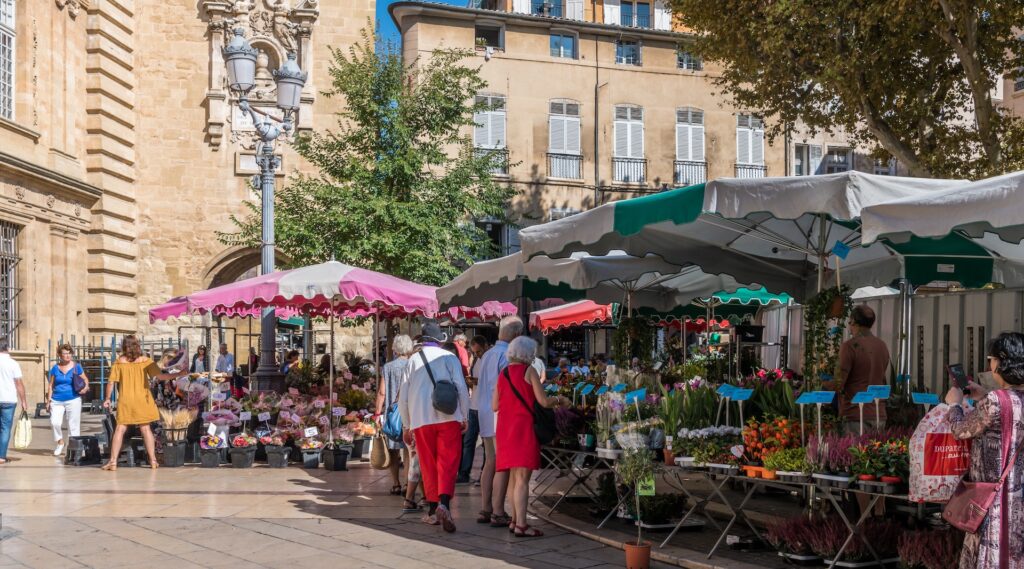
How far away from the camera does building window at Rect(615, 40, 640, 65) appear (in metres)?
31.3

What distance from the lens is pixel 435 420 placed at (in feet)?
27.3

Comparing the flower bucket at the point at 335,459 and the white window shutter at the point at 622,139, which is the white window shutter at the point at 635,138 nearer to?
the white window shutter at the point at 622,139

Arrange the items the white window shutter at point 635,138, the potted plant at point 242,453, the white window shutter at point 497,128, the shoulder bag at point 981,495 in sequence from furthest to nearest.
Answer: the white window shutter at point 635,138, the white window shutter at point 497,128, the potted plant at point 242,453, the shoulder bag at point 981,495

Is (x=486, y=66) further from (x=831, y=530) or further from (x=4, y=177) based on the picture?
(x=831, y=530)

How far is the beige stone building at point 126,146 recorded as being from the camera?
2105 cm

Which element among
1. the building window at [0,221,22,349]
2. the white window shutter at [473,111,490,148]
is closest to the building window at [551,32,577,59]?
the white window shutter at [473,111,490,148]

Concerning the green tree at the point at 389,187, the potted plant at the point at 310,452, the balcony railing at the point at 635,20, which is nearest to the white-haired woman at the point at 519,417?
the potted plant at the point at 310,452

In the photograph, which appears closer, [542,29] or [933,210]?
[933,210]

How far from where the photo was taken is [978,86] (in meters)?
14.3

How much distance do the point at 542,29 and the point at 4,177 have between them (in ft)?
52.1

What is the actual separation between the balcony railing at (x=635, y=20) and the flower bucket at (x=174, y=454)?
23100 mm

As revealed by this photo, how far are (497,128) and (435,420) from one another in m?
22.3

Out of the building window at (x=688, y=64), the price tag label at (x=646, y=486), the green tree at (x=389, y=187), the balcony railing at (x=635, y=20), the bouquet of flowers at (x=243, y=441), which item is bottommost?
the bouquet of flowers at (x=243, y=441)

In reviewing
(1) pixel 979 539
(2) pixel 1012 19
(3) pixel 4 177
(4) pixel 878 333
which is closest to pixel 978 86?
(2) pixel 1012 19
